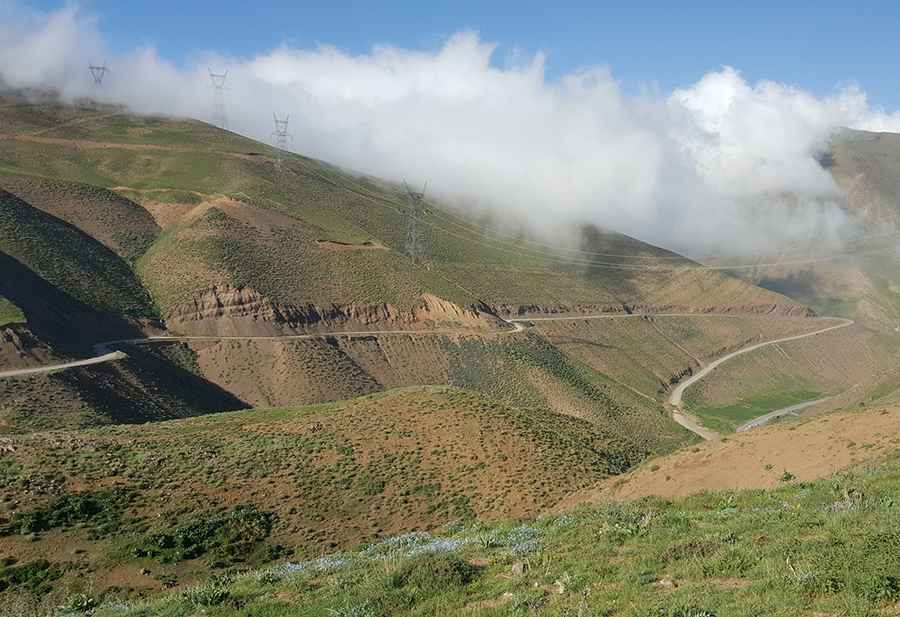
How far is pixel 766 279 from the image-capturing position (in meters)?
184

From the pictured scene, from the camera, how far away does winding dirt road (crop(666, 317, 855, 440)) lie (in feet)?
241

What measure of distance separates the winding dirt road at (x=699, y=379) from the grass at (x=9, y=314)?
55296 millimetres

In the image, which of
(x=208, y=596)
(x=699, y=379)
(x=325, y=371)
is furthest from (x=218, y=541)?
(x=699, y=379)

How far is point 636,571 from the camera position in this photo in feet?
34.6

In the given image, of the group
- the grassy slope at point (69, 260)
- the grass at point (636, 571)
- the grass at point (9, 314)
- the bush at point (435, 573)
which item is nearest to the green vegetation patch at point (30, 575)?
the grass at point (636, 571)

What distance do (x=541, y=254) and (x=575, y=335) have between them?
36.8m

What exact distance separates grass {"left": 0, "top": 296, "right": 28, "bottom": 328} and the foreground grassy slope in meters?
25.0

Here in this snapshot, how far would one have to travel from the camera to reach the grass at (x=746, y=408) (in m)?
77.9

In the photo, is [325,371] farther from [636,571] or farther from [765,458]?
[636,571]

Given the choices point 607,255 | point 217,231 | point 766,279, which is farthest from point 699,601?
point 766,279

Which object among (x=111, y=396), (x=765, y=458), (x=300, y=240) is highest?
(x=300, y=240)

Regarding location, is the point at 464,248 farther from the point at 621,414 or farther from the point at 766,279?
the point at 766,279

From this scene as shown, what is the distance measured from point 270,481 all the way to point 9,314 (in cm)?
3728

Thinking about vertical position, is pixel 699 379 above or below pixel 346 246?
below
